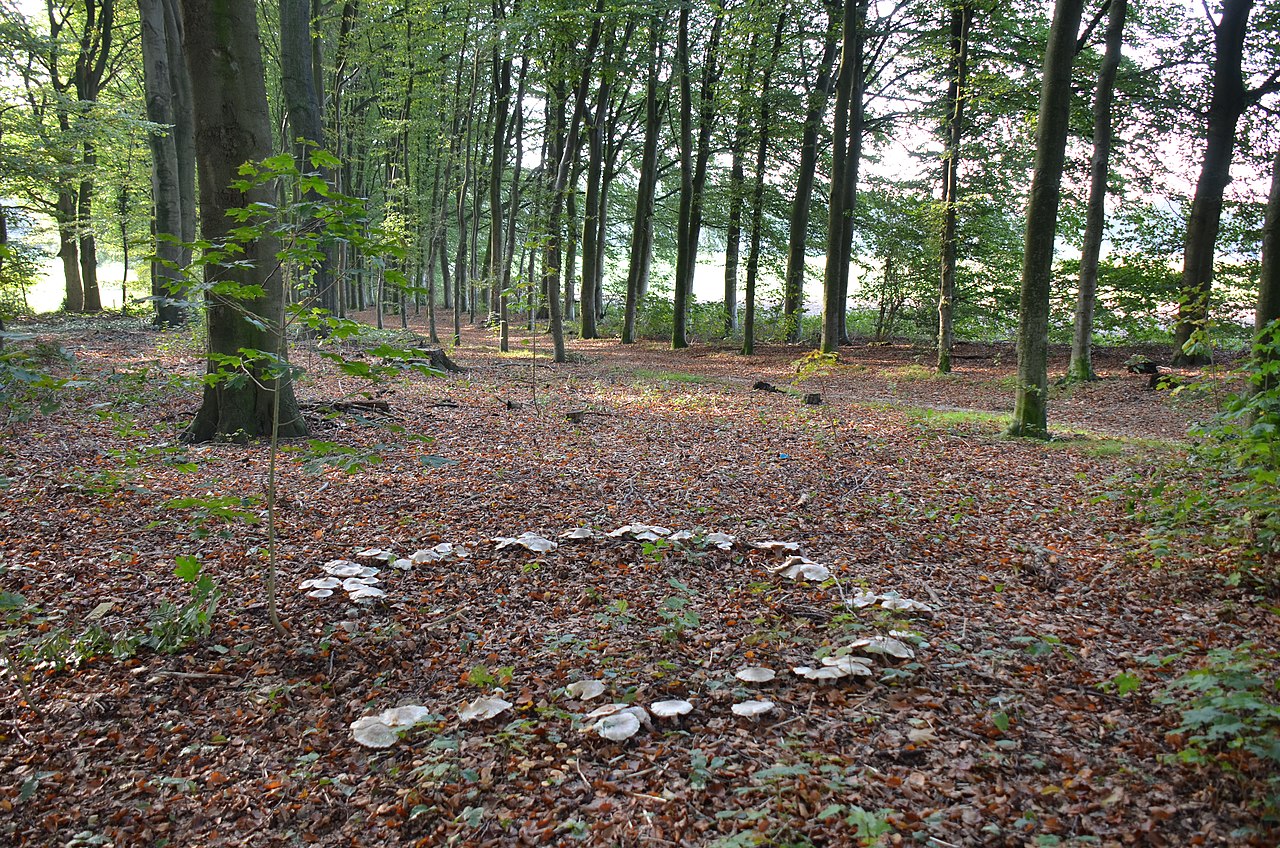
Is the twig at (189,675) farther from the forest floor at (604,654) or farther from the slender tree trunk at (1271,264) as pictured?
the slender tree trunk at (1271,264)

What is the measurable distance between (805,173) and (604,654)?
60.0ft

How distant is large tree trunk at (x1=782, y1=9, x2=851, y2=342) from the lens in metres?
18.2

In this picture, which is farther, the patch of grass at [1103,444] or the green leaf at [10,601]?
the patch of grass at [1103,444]

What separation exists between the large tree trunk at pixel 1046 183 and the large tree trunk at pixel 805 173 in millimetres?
9929

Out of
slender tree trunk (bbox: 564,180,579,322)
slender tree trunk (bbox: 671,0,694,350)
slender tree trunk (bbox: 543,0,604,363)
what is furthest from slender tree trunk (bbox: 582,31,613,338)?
slender tree trunk (bbox: 671,0,694,350)

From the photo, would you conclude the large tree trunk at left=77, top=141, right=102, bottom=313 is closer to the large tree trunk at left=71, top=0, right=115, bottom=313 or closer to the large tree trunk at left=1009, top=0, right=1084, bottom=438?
the large tree trunk at left=71, top=0, right=115, bottom=313

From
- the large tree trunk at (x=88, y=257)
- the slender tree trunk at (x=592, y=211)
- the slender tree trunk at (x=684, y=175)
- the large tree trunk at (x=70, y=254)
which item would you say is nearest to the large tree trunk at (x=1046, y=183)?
the slender tree trunk at (x=684, y=175)

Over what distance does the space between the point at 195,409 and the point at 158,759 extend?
6.77m

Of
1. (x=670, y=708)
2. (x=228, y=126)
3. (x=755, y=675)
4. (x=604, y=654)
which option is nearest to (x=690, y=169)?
(x=228, y=126)

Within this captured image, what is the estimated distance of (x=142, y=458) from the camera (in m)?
6.48

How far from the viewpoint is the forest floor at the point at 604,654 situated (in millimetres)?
2482

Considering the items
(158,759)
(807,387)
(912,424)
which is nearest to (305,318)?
(158,759)

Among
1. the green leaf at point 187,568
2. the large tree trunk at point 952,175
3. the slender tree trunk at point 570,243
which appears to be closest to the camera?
the green leaf at point 187,568

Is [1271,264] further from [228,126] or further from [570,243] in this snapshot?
[570,243]
